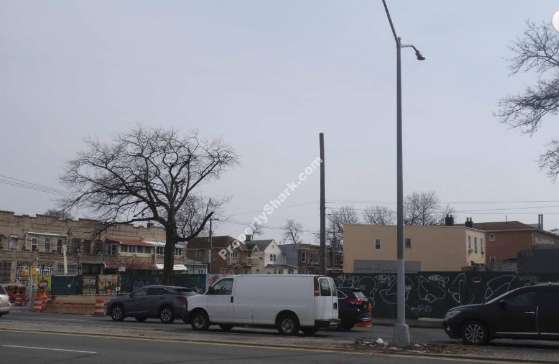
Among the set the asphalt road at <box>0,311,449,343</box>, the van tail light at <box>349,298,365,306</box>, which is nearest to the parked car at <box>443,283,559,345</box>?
the asphalt road at <box>0,311,449,343</box>

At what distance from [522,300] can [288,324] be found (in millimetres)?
6744

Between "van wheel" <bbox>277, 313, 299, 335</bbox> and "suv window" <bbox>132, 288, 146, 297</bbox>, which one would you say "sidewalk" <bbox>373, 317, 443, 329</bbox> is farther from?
"suv window" <bbox>132, 288, 146, 297</bbox>

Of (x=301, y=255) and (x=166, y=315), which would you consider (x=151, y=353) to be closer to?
(x=166, y=315)

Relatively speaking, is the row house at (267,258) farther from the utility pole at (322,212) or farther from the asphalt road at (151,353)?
the asphalt road at (151,353)

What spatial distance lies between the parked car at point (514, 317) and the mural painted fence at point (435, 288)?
10853 mm

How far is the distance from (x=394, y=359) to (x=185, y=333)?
823 centimetres

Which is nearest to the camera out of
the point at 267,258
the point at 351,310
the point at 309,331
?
the point at 309,331

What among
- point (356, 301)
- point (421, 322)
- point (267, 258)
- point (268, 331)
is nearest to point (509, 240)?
point (267, 258)

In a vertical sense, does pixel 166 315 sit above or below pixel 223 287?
below

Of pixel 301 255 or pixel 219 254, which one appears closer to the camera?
pixel 219 254

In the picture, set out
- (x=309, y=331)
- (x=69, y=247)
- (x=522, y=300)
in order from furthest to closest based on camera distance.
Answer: (x=69, y=247)
(x=309, y=331)
(x=522, y=300)

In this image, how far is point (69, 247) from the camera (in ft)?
267

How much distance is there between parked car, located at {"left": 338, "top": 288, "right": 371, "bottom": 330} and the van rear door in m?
2.77

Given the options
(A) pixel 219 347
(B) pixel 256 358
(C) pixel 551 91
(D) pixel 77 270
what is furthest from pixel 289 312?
(D) pixel 77 270
